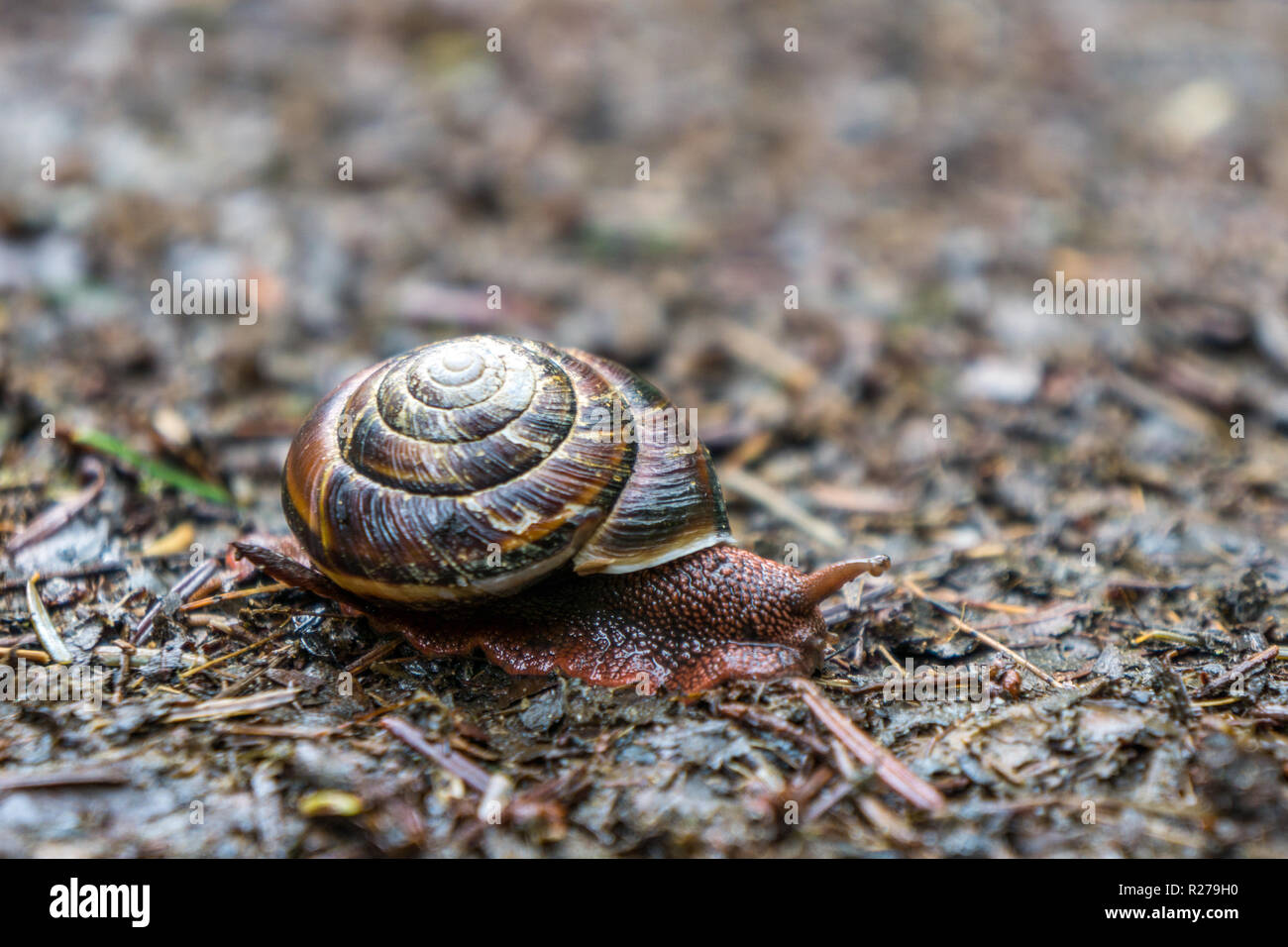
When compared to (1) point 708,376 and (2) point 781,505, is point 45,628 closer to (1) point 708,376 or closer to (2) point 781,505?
(2) point 781,505

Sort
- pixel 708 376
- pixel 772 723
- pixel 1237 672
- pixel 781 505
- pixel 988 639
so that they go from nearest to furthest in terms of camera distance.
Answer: pixel 772 723 → pixel 1237 672 → pixel 988 639 → pixel 781 505 → pixel 708 376

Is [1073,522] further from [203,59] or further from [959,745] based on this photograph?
[203,59]

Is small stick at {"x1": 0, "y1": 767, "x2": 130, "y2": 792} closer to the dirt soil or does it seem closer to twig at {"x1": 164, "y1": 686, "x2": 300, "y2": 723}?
the dirt soil

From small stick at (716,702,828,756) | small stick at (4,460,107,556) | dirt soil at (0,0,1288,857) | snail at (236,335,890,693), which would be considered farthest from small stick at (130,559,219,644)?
small stick at (716,702,828,756)

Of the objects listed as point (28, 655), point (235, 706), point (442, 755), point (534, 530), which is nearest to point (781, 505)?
point (534, 530)

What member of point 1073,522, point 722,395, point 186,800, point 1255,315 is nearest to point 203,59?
point 722,395

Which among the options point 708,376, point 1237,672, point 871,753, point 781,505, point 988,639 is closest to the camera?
point 871,753
